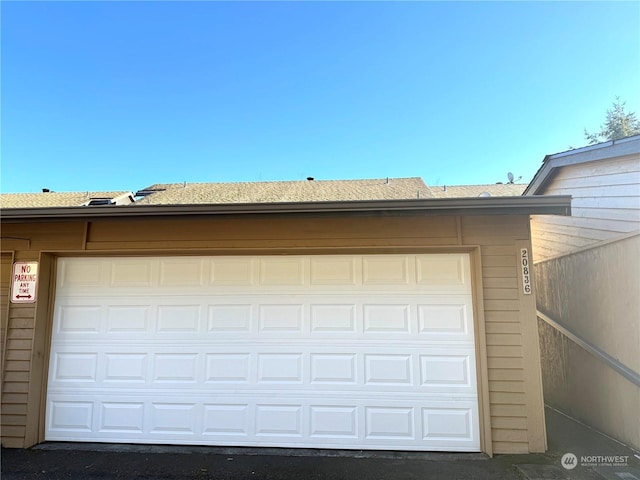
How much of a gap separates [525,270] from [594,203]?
6.79ft

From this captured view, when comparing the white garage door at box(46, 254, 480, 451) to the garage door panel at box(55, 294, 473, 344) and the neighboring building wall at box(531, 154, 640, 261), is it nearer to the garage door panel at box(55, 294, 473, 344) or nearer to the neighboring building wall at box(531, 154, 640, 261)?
the garage door panel at box(55, 294, 473, 344)

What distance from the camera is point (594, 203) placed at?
4.64m

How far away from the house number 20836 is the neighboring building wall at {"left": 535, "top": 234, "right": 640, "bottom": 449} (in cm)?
117

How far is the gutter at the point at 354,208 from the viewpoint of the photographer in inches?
125

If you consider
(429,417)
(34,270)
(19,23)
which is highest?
(19,23)

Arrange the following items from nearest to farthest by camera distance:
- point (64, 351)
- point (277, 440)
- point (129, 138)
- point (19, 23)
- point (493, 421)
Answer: point (493, 421)
point (277, 440)
point (64, 351)
point (19, 23)
point (129, 138)

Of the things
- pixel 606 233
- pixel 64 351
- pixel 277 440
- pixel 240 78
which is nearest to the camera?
pixel 277 440

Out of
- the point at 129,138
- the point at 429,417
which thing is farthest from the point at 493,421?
the point at 129,138

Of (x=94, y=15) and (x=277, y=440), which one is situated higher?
(x=94, y=15)

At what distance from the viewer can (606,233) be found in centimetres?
426

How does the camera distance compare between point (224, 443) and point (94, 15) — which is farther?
point (94, 15)

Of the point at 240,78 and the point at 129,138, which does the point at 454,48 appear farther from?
the point at 129,138

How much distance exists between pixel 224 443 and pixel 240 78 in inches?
319

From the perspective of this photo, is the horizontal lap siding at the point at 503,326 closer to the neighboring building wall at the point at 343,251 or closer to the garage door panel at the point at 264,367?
the neighboring building wall at the point at 343,251
